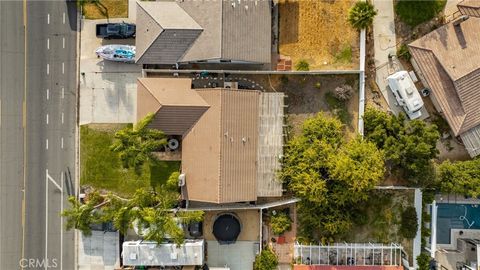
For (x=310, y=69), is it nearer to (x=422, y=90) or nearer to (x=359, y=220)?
(x=422, y=90)

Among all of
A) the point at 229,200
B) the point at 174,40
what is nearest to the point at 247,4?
the point at 174,40

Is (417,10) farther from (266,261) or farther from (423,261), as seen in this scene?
(266,261)

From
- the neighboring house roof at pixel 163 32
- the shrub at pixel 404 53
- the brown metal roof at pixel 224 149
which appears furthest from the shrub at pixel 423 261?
the neighboring house roof at pixel 163 32

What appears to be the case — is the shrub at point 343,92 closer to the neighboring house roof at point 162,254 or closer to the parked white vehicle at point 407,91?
the parked white vehicle at point 407,91

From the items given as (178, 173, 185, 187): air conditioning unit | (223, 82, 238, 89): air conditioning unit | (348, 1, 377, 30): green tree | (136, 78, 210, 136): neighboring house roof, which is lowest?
(178, 173, 185, 187): air conditioning unit

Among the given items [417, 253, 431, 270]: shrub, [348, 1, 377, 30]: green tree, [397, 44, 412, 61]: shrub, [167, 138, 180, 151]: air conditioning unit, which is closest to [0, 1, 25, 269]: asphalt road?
[167, 138, 180, 151]: air conditioning unit

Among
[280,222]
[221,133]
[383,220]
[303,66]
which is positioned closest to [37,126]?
[221,133]

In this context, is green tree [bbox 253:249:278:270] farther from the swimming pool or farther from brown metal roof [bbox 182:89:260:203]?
the swimming pool
